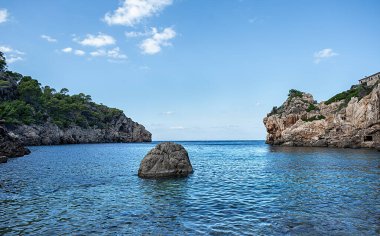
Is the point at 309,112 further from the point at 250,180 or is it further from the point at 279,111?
the point at 250,180

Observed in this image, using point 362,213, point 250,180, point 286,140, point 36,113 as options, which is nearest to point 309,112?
point 286,140

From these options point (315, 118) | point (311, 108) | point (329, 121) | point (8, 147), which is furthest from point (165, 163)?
point (311, 108)

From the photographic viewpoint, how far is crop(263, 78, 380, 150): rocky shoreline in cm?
8444

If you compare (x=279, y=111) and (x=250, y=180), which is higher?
(x=279, y=111)

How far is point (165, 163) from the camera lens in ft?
108

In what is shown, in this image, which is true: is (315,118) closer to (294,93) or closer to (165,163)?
(294,93)

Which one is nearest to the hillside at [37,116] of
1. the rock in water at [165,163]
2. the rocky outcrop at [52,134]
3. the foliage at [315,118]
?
the rocky outcrop at [52,134]

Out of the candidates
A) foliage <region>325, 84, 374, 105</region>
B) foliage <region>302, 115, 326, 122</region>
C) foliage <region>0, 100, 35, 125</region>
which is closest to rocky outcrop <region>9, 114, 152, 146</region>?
foliage <region>0, 100, 35, 125</region>

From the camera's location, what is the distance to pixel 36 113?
140m

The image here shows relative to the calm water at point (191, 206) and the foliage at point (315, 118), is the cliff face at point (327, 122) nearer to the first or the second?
the foliage at point (315, 118)

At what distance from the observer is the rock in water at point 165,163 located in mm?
32375

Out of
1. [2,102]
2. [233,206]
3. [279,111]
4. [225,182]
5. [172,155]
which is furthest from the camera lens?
[279,111]

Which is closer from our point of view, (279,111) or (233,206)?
(233,206)

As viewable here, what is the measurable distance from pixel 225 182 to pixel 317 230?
16.2 metres
